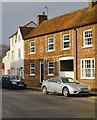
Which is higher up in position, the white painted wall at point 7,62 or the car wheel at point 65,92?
the white painted wall at point 7,62

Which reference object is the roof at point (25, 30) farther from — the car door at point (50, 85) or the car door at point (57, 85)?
the car door at point (57, 85)

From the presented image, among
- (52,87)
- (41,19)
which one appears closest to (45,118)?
(52,87)


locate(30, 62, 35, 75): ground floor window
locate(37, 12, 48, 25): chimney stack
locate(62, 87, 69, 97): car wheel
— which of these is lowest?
locate(62, 87, 69, 97): car wheel

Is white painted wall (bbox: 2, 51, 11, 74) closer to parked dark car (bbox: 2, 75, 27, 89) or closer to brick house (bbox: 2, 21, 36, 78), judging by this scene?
brick house (bbox: 2, 21, 36, 78)

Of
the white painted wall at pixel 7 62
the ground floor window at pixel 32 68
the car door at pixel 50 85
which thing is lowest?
the car door at pixel 50 85

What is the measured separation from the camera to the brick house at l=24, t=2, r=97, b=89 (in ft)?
93.2

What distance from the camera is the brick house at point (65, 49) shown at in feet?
93.2

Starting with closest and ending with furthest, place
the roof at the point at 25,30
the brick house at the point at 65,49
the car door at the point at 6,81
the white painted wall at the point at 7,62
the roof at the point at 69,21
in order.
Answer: the brick house at the point at 65,49 < the roof at the point at 69,21 < the car door at the point at 6,81 < the roof at the point at 25,30 < the white painted wall at the point at 7,62

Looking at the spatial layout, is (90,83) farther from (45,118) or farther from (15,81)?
(45,118)

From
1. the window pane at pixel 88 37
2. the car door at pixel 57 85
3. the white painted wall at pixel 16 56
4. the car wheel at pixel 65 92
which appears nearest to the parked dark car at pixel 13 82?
the window pane at pixel 88 37

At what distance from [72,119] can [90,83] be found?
1665cm

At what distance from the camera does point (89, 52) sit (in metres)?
28.4

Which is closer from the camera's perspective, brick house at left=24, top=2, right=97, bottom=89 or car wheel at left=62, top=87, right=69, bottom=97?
car wheel at left=62, top=87, right=69, bottom=97

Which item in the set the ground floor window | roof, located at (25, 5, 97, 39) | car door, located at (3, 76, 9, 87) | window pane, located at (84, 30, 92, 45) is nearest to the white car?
window pane, located at (84, 30, 92, 45)
